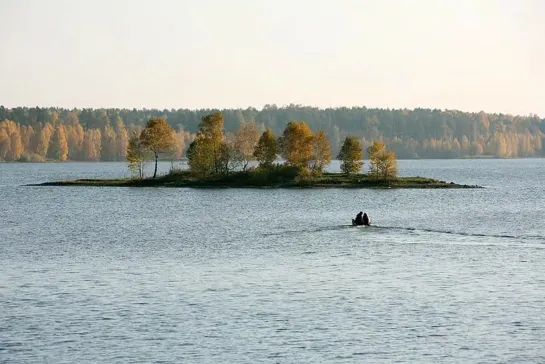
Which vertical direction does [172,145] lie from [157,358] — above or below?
above

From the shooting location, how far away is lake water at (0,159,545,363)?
1652 inches

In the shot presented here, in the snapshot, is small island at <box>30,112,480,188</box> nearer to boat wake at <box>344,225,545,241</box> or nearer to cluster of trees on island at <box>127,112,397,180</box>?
cluster of trees on island at <box>127,112,397,180</box>

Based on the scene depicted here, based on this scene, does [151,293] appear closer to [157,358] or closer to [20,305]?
[20,305]

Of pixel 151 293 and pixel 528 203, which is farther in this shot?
pixel 528 203

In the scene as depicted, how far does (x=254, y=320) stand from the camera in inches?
1857

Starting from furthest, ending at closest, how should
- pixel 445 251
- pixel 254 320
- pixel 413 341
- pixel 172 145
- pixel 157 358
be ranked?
pixel 172 145
pixel 445 251
pixel 254 320
pixel 413 341
pixel 157 358

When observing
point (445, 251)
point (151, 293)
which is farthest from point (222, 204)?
point (151, 293)

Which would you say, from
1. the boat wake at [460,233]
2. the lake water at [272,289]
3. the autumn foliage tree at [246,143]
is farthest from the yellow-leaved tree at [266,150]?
the boat wake at [460,233]

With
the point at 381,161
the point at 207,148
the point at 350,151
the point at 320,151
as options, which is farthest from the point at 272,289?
the point at 350,151

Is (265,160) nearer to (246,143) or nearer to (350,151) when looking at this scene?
(246,143)

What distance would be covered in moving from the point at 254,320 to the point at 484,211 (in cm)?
7349

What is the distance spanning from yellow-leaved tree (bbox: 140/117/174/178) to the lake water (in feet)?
198

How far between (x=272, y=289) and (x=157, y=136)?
116232mm

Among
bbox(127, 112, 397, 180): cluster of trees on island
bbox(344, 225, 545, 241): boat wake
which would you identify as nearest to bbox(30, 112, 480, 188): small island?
bbox(127, 112, 397, 180): cluster of trees on island
